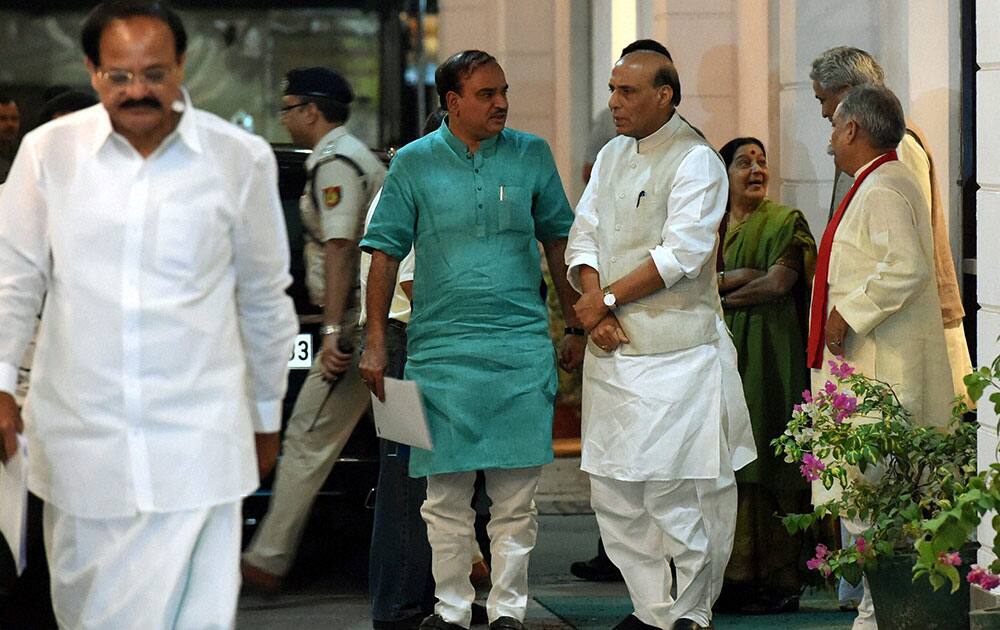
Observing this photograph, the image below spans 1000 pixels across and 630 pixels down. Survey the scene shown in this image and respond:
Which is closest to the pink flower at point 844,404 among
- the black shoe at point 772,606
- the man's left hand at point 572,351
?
the man's left hand at point 572,351

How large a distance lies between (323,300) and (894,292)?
2.15m

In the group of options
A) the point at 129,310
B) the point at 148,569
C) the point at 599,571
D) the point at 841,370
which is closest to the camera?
the point at 129,310

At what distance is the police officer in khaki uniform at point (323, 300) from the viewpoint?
281 inches

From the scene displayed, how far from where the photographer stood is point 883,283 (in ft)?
21.2

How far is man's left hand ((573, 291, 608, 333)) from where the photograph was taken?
6703 mm

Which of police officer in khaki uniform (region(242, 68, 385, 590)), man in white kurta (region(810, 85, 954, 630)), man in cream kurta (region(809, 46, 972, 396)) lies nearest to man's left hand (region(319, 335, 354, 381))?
police officer in khaki uniform (region(242, 68, 385, 590))

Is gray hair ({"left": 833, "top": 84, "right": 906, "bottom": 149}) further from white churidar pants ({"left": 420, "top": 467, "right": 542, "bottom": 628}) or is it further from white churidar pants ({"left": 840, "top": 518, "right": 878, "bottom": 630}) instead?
white churidar pants ({"left": 420, "top": 467, "right": 542, "bottom": 628})

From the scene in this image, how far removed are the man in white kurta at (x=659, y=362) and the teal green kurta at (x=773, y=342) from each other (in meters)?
0.72

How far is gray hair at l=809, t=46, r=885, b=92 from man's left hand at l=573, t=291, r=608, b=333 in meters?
1.45

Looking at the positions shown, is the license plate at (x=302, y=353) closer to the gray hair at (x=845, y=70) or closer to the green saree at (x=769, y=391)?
the green saree at (x=769, y=391)

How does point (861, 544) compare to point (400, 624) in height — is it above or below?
above

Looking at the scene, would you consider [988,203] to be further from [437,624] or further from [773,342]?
[437,624]

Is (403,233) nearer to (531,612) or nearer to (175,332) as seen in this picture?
(531,612)

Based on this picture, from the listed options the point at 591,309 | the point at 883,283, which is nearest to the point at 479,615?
the point at 591,309
